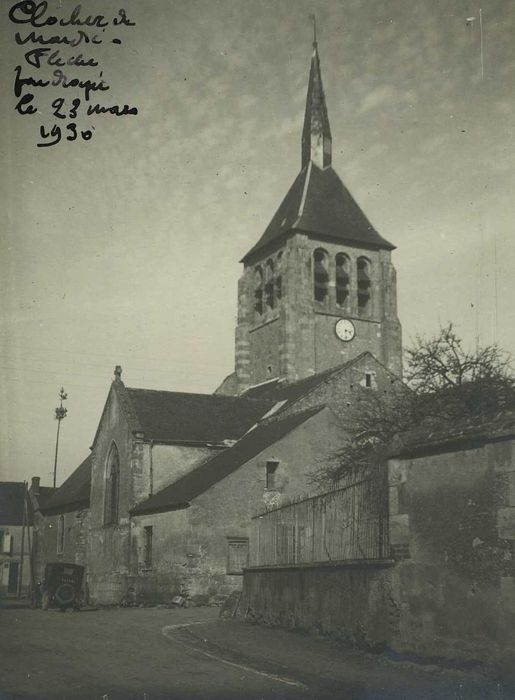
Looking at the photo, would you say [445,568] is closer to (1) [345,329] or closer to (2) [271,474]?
(2) [271,474]

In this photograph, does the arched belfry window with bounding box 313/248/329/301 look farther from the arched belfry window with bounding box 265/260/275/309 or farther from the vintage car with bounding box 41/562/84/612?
the vintage car with bounding box 41/562/84/612

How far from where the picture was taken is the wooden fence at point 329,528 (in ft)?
42.8

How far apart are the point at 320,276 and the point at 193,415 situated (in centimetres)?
1538

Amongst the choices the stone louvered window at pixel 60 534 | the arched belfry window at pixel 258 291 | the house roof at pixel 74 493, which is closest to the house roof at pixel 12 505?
the house roof at pixel 74 493

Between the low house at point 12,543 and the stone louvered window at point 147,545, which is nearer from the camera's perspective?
the stone louvered window at point 147,545

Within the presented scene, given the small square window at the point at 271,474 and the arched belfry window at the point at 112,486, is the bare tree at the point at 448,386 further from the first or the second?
the arched belfry window at the point at 112,486

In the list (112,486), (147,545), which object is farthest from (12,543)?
(147,545)

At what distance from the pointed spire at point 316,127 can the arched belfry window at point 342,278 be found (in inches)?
288

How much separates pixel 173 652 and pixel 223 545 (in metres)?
14.7

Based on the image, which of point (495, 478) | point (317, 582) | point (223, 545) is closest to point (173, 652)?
point (317, 582)

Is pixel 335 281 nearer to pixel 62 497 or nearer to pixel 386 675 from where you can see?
pixel 62 497

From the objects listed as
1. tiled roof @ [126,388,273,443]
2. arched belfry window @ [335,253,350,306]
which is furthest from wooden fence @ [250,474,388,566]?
arched belfry window @ [335,253,350,306]

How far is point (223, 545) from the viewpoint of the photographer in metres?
27.6

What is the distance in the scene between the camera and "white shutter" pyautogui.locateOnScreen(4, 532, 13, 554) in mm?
60450
